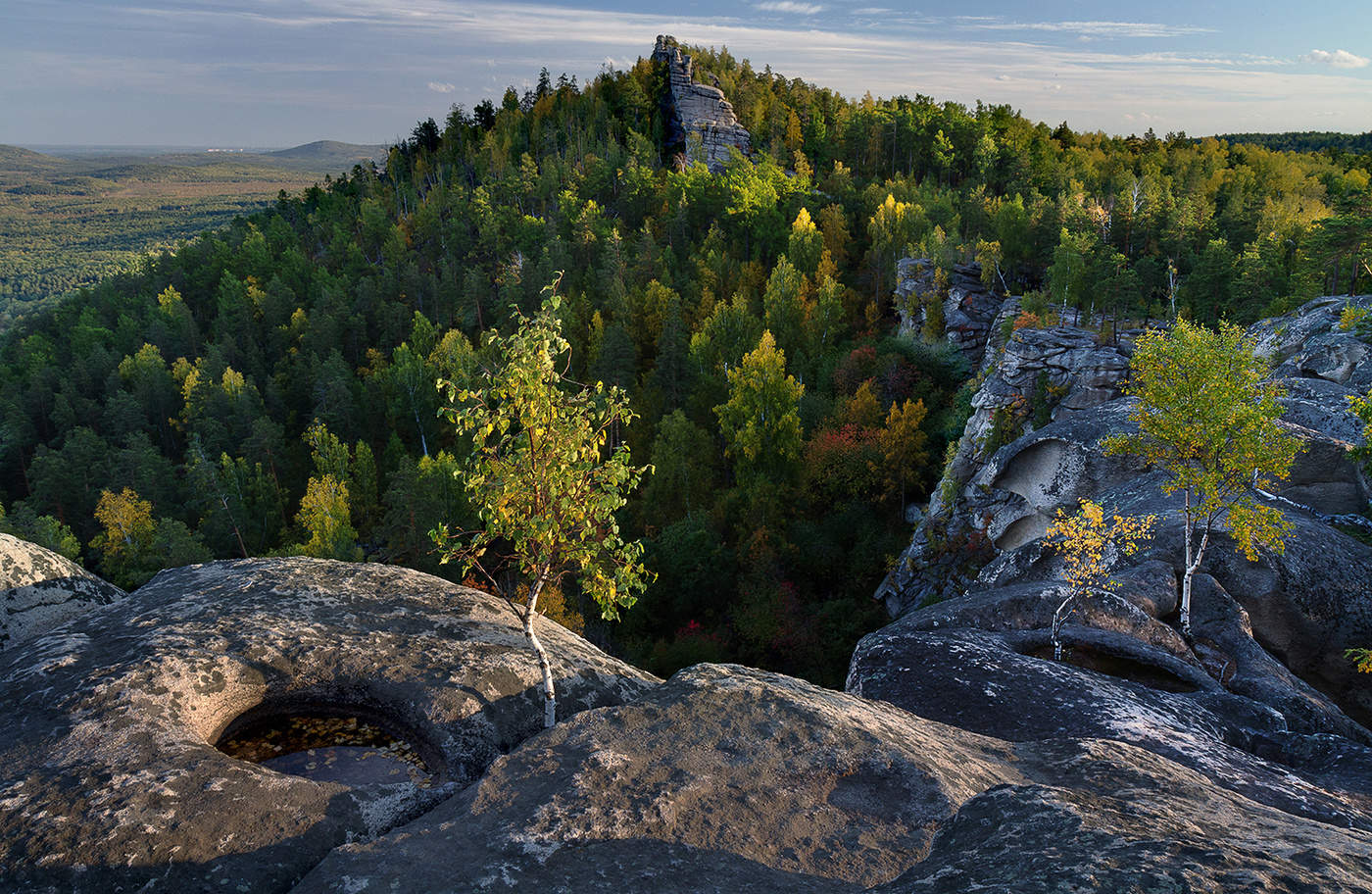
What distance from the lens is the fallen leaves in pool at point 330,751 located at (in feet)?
35.1

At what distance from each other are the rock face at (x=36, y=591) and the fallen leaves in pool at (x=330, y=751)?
320 inches

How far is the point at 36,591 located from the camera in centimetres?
1596

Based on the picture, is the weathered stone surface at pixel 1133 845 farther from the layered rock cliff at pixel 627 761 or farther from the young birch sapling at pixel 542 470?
the young birch sapling at pixel 542 470

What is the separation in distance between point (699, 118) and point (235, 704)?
436ft

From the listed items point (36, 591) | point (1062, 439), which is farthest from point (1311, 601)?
point (36, 591)

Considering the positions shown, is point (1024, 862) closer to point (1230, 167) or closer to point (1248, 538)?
point (1248, 538)

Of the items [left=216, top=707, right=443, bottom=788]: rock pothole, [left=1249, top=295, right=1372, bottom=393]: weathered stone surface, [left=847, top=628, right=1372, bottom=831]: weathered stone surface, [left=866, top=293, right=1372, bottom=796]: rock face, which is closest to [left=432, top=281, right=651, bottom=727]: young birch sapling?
[left=216, top=707, right=443, bottom=788]: rock pothole

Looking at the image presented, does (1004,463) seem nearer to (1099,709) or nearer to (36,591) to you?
(1099,709)

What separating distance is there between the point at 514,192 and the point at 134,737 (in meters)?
116

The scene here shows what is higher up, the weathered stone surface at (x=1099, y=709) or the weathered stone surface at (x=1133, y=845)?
the weathered stone surface at (x=1133, y=845)

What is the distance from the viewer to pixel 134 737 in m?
9.41

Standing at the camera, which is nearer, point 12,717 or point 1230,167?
point 12,717

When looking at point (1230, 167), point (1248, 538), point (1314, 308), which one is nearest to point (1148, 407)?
point (1248, 538)

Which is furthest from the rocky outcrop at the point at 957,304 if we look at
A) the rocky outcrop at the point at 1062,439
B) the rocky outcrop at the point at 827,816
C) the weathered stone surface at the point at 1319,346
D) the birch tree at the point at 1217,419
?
the rocky outcrop at the point at 827,816
